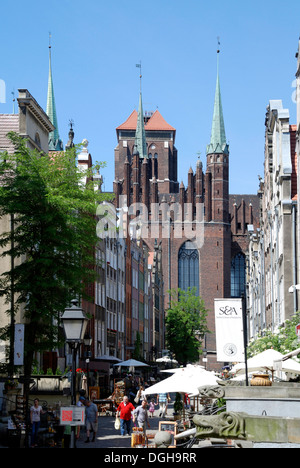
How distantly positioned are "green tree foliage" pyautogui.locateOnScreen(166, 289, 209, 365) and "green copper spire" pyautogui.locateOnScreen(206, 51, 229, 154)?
849 inches

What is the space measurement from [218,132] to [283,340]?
270 ft

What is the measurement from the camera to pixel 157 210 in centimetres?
10050

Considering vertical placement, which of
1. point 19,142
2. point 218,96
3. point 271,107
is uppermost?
point 218,96

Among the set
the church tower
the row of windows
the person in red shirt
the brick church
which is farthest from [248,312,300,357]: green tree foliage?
the church tower

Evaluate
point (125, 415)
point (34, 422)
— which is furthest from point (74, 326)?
point (125, 415)

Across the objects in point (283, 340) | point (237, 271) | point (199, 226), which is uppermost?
point (199, 226)

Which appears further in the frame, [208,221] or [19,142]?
[208,221]

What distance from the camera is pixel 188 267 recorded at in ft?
337

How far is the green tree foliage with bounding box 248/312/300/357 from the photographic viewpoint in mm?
25806

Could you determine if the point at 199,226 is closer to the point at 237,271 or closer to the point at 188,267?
the point at 188,267
